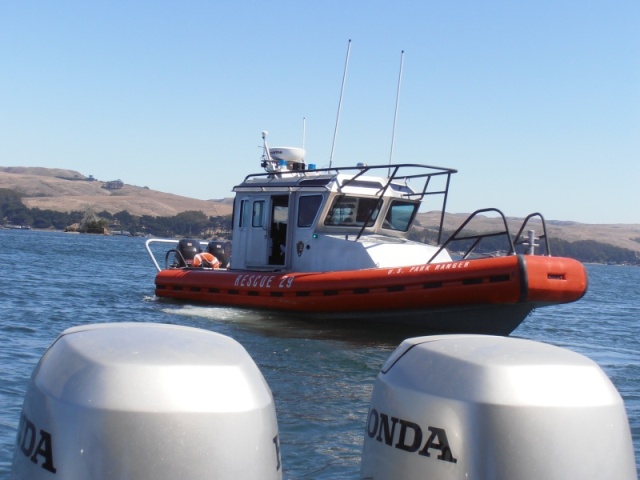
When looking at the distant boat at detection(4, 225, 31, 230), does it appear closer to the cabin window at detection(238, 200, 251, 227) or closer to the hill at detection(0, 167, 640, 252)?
the hill at detection(0, 167, 640, 252)

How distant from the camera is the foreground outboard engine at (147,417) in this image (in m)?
2.63

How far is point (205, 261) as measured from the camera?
15328 millimetres

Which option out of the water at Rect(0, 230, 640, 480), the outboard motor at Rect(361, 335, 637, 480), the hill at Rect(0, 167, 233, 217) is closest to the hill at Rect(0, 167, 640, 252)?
the hill at Rect(0, 167, 233, 217)

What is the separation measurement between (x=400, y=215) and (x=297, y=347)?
154 inches

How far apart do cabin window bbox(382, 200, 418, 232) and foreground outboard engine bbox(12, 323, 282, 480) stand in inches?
400

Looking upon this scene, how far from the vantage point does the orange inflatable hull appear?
9.59 meters

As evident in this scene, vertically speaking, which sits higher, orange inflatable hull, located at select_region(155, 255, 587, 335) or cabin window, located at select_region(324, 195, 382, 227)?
cabin window, located at select_region(324, 195, 382, 227)

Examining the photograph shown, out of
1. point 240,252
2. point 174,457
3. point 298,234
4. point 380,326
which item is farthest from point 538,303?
point 174,457

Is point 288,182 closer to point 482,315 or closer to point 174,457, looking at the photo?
point 482,315

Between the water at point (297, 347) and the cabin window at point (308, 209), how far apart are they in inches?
57.9

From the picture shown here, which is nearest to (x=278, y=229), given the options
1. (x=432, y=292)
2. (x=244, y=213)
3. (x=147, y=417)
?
(x=244, y=213)

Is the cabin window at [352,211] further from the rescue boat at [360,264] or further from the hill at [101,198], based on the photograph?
the hill at [101,198]

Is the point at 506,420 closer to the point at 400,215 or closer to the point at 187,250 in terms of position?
the point at 400,215

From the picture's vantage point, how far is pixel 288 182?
516 inches
